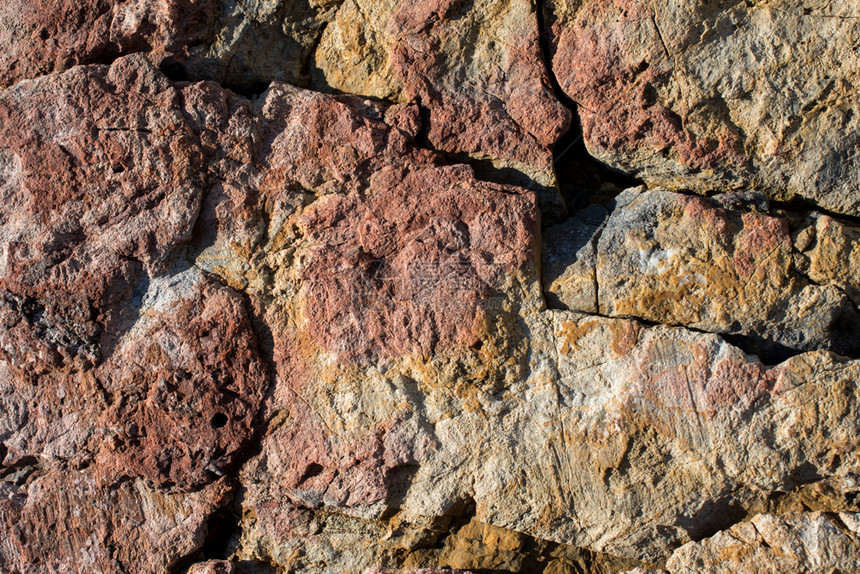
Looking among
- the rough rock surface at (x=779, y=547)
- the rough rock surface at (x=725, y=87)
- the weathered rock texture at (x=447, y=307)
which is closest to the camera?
the rough rock surface at (x=779, y=547)

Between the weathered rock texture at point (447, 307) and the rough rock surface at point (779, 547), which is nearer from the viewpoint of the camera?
the rough rock surface at point (779, 547)

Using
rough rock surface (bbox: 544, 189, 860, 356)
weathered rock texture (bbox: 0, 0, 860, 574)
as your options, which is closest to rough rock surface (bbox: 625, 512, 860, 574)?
weathered rock texture (bbox: 0, 0, 860, 574)

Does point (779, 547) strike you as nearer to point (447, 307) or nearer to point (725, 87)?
point (447, 307)

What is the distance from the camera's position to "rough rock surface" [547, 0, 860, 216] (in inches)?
97.0

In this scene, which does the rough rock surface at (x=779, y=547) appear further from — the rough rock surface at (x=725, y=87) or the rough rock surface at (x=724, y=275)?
the rough rock surface at (x=725, y=87)

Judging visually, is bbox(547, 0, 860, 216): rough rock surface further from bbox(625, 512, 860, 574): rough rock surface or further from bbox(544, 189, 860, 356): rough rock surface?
bbox(625, 512, 860, 574): rough rock surface

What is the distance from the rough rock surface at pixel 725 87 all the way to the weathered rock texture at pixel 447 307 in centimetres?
1

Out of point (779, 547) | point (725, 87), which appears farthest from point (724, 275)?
point (779, 547)

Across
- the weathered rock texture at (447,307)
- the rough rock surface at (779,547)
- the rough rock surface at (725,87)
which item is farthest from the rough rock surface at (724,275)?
the rough rock surface at (779,547)

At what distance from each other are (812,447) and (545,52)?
1.68 metres

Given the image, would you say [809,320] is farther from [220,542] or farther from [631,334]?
[220,542]

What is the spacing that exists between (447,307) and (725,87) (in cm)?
132

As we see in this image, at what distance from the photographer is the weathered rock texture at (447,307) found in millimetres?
2260

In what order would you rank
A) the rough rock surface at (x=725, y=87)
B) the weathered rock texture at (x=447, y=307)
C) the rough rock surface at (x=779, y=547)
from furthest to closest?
the rough rock surface at (x=725, y=87)
the weathered rock texture at (x=447, y=307)
the rough rock surface at (x=779, y=547)
